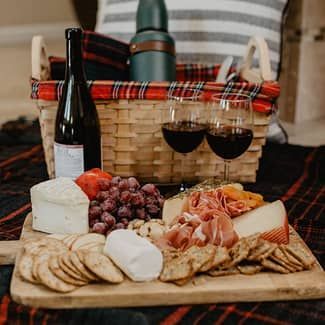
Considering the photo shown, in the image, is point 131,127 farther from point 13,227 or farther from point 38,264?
point 38,264

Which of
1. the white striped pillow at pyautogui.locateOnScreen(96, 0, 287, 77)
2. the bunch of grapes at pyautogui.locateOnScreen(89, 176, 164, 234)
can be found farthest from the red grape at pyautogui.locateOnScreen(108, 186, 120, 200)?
the white striped pillow at pyautogui.locateOnScreen(96, 0, 287, 77)

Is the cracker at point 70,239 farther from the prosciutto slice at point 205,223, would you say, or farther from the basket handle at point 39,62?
the basket handle at point 39,62

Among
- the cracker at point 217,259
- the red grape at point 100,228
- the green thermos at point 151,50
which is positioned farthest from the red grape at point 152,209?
the green thermos at point 151,50

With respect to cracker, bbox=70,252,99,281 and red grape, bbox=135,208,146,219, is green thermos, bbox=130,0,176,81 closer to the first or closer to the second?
red grape, bbox=135,208,146,219

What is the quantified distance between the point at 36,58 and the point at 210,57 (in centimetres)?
58

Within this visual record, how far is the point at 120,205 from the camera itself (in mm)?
895

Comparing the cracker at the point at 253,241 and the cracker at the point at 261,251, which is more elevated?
the cracker at the point at 253,241

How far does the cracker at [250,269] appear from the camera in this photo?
2.40 ft

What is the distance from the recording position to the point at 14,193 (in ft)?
3.63

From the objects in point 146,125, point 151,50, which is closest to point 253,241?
point 146,125

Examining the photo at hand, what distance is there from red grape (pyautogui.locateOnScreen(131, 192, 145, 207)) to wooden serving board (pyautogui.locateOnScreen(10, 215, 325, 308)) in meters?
0.21

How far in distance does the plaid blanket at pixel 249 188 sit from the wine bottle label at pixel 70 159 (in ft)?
0.35

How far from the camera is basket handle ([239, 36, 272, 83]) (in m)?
1.14

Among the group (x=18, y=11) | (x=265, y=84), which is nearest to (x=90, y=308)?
(x=265, y=84)
